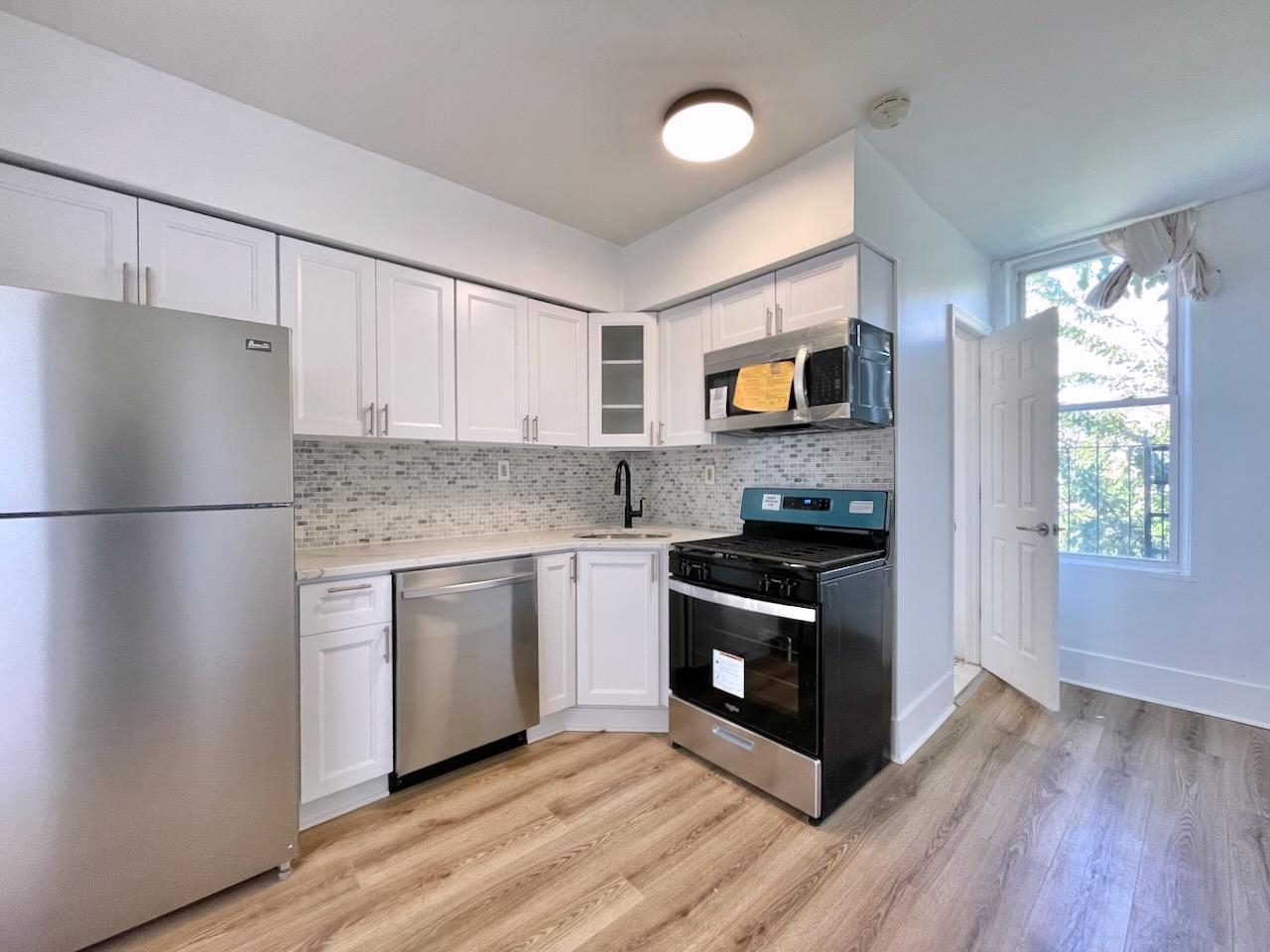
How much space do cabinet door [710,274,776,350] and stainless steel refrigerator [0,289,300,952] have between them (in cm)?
185

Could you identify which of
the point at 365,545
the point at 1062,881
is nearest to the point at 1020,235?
the point at 1062,881

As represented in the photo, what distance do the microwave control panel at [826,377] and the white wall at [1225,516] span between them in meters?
2.18

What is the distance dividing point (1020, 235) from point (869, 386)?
1827 mm

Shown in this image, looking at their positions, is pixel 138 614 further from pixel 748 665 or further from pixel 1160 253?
pixel 1160 253

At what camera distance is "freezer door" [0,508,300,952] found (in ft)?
4.00

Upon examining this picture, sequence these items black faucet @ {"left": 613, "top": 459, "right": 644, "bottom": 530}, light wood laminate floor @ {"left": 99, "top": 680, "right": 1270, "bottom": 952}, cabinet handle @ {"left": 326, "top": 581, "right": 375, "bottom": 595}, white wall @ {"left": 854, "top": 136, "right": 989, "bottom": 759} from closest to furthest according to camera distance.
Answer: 1. light wood laminate floor @ {"left": 99, "top": 680, "right": 1270, "bottom": 952}
2. cabinet handle @ {"left": 326, "top": 581, "right": 375, "bottom": 595}
3. white wall @ {"left": 854, "top": 136, "right": 989, "bottom": 759}
4. black faucet @ {"left": 613, "top": 459, "right": 644, "bottom": 530}

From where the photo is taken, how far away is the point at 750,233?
2.35m

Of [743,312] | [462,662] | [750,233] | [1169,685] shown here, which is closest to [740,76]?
[750,233]

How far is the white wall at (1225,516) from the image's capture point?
245 centimetres

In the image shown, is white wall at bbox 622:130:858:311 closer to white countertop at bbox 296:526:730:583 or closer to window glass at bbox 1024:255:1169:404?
white countertop at bbox 296:526:730:583

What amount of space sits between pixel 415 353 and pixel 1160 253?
149 inches

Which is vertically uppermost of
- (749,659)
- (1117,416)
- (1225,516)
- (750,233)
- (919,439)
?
(750,233)

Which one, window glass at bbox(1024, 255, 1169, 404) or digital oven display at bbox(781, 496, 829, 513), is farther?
window glass at bbox(1024, 255, 1169, 404)

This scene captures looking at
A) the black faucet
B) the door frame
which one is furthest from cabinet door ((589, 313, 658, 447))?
the door frame
